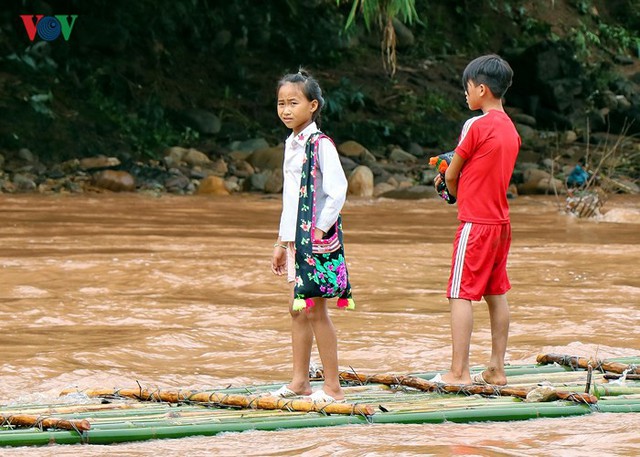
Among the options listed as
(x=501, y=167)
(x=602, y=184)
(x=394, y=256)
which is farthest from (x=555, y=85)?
(x=501, y=167)

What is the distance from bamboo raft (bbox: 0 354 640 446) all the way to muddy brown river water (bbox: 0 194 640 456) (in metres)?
0.04

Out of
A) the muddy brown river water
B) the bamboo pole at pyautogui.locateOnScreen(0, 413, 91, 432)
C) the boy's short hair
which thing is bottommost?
the muddy brown river water

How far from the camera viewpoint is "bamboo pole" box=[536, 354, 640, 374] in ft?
16.3

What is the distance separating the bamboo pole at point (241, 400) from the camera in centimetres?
413

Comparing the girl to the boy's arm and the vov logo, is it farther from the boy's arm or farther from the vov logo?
the vov logo

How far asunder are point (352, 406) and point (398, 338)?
89.8 inches

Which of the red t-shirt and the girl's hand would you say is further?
the red t-shirt

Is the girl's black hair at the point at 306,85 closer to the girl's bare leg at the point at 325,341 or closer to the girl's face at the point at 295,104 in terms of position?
the girl's face at the point at 295,104

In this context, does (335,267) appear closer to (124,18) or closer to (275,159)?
(275,159)

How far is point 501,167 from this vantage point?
469 cm

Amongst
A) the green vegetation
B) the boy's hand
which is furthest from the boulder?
the boy's hand

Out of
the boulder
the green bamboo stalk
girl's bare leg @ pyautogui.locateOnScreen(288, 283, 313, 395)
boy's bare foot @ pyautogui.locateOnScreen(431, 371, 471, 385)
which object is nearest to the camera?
the green bamboo stalk

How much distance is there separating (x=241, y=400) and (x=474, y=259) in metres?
1.06

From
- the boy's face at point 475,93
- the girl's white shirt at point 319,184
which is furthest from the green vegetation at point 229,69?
the girl's white shirt at point 319,184
